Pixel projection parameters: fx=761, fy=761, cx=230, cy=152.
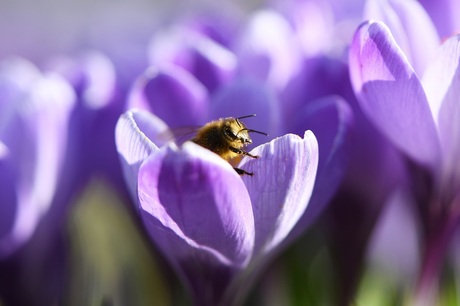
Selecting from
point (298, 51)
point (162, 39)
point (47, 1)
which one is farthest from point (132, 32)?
point (47, 1)

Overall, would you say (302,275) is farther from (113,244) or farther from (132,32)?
(132,32)

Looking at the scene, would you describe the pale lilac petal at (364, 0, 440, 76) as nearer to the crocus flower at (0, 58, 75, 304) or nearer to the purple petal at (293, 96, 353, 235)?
the purple petal at (293, 96, 353, 235)

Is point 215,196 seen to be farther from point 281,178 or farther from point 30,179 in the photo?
point 30,179

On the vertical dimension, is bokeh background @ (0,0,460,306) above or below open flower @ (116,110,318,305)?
below

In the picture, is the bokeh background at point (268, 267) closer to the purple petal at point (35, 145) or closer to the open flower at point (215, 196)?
the purple petal at point (35, 145)

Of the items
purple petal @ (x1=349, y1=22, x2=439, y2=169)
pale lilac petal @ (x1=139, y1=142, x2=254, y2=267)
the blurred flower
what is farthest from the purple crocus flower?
the blurred flower

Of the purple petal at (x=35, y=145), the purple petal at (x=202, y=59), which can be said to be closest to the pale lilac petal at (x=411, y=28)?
the purple petal at (x=202, y=59)
